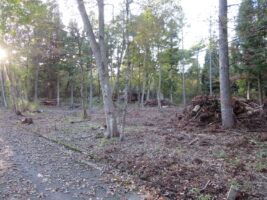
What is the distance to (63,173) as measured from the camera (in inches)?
173

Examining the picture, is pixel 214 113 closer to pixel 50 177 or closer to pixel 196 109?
pixel 196 109

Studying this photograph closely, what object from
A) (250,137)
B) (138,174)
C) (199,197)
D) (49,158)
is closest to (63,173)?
→ (49,158)

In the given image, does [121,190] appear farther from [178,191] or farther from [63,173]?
[63,173]

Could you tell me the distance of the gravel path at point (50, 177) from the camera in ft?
11.3

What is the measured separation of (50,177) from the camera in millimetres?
4172

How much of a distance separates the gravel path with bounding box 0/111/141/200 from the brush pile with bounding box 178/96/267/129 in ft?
17.8

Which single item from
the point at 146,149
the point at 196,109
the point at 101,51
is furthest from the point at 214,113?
the point at 101,51

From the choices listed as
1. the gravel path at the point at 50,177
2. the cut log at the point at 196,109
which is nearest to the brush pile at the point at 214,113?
the cut log at the point at 196,109

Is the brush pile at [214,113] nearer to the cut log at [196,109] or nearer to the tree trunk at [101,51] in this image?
the cut log at [196,109]

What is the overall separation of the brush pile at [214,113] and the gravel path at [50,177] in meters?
5.43

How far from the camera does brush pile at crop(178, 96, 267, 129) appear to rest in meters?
8.30

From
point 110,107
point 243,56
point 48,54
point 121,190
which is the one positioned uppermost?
point 48,54

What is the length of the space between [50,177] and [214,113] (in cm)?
689

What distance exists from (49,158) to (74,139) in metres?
1.96
